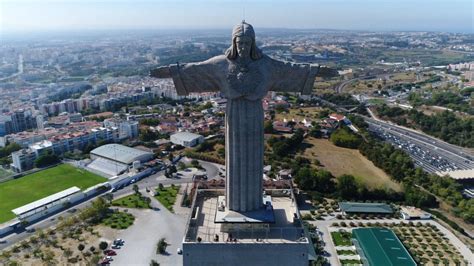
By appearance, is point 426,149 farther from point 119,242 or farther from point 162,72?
point 162,72

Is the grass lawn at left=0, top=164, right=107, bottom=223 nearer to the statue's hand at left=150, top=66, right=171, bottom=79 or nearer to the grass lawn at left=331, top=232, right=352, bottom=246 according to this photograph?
the grass lawn at left=331, top=232, right=352, bottom=246

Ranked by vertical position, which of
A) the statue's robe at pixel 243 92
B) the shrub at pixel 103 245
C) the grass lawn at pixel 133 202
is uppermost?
the statue's robe at pixel 243 92

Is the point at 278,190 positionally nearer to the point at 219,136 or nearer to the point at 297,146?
the point at 297,146

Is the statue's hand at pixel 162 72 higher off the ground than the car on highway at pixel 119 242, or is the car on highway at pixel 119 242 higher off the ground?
the statue's hand at pixel 162 72

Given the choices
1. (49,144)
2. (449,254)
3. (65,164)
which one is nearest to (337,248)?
(449,254)

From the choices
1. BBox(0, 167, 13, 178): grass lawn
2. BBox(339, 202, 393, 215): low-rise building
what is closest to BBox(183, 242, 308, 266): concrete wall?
BBox(339, 202, 393, 215): low-rise building

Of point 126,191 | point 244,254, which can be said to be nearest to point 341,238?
point 126,191

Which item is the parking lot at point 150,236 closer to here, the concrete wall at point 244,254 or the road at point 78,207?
the road at point 78,207

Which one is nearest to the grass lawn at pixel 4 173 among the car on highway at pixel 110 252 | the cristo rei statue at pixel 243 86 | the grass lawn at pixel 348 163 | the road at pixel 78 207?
the road at pixel 78 207
